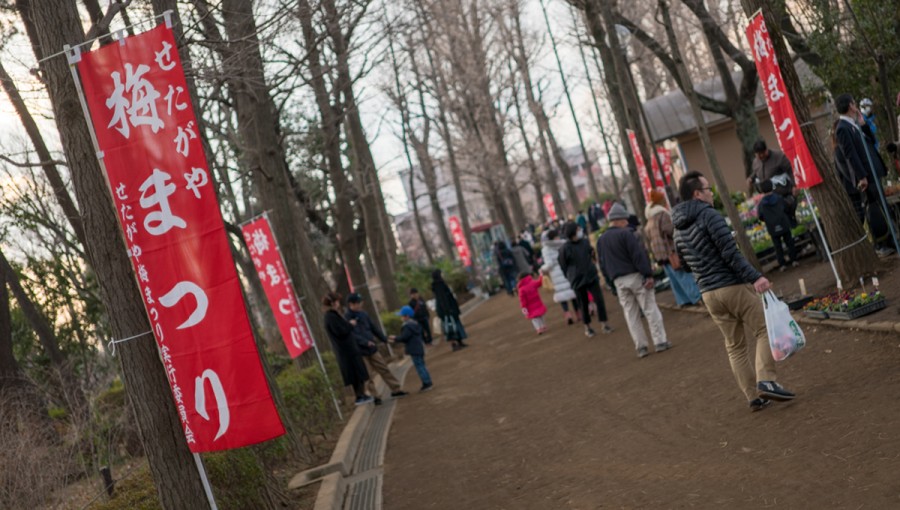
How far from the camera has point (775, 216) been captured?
1458 cm

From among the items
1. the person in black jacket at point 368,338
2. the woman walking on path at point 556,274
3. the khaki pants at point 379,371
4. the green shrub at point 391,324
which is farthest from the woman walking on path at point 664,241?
the green shrub at point 391,324

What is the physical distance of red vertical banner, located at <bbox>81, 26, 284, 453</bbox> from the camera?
22.2ft

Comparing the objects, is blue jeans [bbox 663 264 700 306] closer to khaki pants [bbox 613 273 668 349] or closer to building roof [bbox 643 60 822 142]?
khaki pants [bbox 613 273 668 349]

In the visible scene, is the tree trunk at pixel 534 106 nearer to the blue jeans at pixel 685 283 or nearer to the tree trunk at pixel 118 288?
the blue jeans at pixel 685 283

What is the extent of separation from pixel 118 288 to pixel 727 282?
4700mm

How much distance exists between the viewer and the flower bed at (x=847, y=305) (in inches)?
371

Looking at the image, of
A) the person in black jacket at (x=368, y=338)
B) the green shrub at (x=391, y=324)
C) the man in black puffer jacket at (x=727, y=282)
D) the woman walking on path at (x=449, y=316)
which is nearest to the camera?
the man in black puffer jacket at (x=727, y=282)

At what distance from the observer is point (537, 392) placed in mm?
12328

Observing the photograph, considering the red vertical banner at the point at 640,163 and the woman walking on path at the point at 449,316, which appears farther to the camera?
the woman walking on path at the point at 449,316

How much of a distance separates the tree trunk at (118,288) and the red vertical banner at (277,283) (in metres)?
7.87

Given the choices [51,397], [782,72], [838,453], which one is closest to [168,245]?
[838,453]

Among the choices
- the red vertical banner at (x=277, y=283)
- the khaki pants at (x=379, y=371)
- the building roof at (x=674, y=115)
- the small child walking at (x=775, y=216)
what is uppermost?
the building roof at (x=674, y=115)

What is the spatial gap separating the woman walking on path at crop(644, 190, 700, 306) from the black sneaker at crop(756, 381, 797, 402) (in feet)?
22.1

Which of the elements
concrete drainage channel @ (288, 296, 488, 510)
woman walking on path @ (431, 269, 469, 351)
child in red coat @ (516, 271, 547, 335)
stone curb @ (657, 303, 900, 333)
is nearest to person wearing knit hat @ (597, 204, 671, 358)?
stone curb @ (657, 303, 900, 333)
